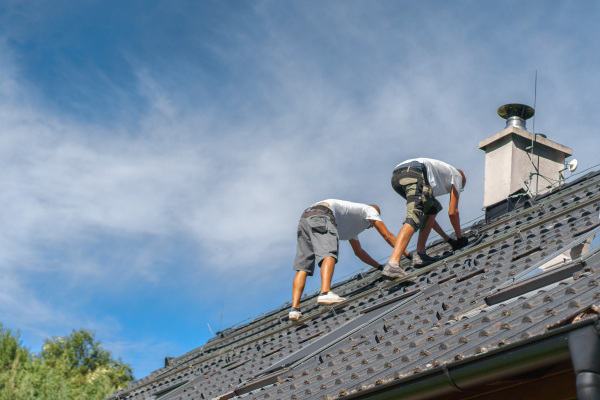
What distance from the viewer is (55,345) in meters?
34.5

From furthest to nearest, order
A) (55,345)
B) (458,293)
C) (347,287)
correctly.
Answer: (55,345)
(347,287)
(458,293)

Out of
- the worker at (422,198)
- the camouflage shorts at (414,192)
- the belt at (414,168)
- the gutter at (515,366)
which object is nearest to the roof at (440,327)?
the gutter at (515,366)

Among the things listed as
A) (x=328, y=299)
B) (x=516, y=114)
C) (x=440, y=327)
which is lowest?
(x=440, y=327)

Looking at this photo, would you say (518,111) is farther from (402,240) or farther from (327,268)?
(327,268)

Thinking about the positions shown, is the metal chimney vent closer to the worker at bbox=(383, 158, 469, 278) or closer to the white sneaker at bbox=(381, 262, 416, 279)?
the worker at bbox=(383, 158, 469, 278)

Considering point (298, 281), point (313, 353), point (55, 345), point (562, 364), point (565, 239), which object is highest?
point (55, 345)

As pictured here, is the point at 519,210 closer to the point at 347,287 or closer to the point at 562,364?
the point at 347,287

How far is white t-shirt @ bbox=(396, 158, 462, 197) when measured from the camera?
7527 mm

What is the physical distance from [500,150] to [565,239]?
460cm

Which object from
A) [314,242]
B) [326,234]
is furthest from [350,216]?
[314,242]

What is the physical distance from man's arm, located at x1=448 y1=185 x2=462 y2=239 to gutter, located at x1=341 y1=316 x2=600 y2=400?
13.5ft

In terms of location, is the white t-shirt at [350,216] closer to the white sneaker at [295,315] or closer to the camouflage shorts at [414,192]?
the camouflage shorts at [414,192]

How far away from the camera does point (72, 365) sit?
33.9 metres

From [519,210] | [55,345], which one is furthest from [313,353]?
[55,345]
